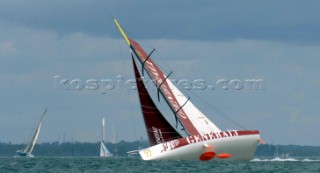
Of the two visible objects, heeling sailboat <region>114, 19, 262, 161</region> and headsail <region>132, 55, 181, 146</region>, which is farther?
headsail <region>132, 55, 181, 146</region>

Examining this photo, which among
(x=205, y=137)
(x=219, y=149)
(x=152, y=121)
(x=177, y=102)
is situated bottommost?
(x=219, y=149)

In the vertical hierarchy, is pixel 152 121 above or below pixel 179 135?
above

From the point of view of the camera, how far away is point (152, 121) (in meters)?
75.3

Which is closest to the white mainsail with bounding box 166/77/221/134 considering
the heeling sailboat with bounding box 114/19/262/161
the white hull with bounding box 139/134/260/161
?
the heeling sailboat with bounding box 114/19/262/161

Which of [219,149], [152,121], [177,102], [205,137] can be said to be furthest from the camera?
[152,121]

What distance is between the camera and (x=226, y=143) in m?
68.6

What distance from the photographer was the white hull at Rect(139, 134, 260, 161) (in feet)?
225

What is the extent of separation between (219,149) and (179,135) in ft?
23.5

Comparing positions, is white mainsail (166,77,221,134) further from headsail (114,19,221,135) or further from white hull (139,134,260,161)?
white hull (139,134,260,161)

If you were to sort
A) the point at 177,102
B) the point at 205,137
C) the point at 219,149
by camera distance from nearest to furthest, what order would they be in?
the point at 205,137 → the point at 219,149 → the point at 177,102

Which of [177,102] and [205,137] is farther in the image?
[177,102]

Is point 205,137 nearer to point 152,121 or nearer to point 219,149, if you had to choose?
point 219,149

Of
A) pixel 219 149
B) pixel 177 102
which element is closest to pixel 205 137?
pixel 219 149

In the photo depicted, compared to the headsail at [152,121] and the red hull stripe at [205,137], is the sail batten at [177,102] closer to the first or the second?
the headsail at [152,121]
